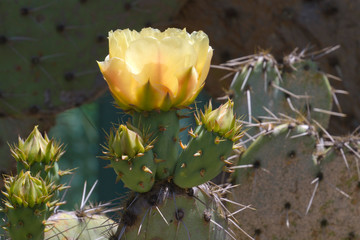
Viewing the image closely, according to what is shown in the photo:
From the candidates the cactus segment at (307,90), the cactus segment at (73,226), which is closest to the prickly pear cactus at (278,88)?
the cactus segment at (307,90)

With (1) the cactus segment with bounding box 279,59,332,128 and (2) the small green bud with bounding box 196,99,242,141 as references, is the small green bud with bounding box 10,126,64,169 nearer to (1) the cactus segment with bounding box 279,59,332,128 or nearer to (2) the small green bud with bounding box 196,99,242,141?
(2) the small green bud with bounding box 196,99,242,141

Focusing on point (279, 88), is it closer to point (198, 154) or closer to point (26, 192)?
point (198, 154)

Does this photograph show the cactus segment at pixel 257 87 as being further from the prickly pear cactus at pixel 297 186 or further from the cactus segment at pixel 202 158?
the cactus segment at pixel 202 158

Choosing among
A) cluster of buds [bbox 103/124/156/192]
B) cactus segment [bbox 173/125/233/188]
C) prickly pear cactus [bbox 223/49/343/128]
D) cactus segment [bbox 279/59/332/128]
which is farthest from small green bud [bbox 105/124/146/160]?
cactus segment [bbox 279/59/332/128]

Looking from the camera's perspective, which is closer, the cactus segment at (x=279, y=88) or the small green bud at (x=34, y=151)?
the small green bud at (x=34, y=151)

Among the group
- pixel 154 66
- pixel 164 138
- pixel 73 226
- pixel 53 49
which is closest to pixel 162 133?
pixel 164 138

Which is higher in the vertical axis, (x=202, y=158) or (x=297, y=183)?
(x=202, y=158)
